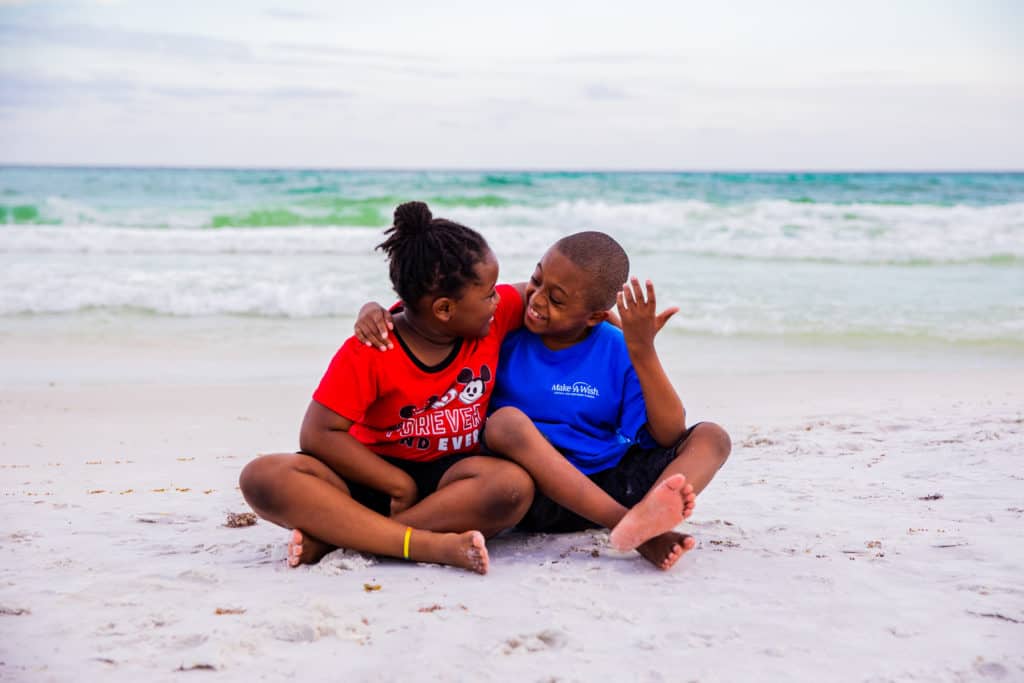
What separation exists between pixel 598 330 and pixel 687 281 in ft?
26.9

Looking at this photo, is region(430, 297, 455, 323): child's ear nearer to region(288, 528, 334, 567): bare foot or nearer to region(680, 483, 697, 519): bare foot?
region(288, 528, 334, 567): bare foot

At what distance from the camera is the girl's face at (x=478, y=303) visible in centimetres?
305

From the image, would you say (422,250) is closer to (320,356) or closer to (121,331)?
(320,356)

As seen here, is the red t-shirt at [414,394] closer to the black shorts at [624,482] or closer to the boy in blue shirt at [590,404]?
the boy in blue shirt at [590,404]

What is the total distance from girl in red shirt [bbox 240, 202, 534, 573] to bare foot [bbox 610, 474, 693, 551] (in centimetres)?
34

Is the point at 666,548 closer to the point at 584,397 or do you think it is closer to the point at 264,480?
the point at 584,397

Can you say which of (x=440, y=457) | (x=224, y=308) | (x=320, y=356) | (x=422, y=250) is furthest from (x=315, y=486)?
(x=224, y=308)

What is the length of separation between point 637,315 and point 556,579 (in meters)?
0.83

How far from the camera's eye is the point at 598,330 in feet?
11.0

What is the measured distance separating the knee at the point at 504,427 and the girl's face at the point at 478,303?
29cm

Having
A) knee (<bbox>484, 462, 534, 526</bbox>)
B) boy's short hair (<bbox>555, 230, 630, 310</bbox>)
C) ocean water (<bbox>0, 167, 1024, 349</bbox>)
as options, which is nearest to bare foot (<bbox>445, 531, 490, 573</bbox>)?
knee (<bbox>484, 462, 534, 526</bbox>)

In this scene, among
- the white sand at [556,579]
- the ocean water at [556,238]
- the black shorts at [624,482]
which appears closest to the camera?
the white sand at [556,579]

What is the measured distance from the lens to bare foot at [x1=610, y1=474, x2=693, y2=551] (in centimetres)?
282

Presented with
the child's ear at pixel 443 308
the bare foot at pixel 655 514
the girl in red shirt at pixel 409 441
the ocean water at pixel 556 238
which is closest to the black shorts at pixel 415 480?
the girl in red shirt at pixel 409 441
